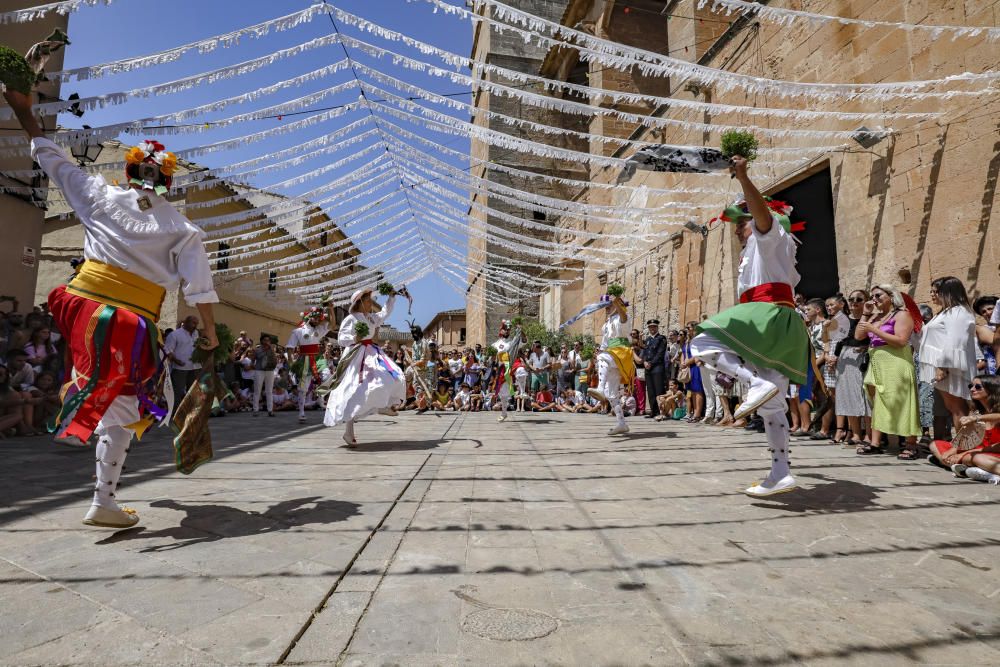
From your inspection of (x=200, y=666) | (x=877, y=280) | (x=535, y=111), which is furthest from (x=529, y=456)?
(x=535, y=111)

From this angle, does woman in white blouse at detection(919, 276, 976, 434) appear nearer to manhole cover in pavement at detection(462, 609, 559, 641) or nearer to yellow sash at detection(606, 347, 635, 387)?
yellow sash at detection(606, 347, 635, 387)

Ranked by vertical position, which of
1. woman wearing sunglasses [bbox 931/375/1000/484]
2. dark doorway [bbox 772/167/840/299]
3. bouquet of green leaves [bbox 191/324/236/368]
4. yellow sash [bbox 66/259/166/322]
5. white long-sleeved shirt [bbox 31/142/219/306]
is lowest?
woman wearing sunglasses [bbox 931/375/1000/484]

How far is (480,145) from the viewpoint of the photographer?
2861 cm

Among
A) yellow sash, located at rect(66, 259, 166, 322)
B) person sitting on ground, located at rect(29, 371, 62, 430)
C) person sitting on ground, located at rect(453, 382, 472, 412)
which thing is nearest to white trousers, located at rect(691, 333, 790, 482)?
yellow sash, located at rect(66, 259, 166, 322)

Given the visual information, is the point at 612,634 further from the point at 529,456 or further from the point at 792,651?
the point at 529,456

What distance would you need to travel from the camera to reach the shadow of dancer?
8.81 ft

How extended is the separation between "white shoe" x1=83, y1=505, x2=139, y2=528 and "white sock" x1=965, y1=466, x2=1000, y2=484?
5799 mm

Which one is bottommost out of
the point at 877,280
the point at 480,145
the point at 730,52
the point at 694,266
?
the point at 877,280

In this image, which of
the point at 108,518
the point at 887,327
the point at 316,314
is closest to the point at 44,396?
the point at 316,314

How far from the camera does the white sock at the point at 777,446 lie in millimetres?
3455

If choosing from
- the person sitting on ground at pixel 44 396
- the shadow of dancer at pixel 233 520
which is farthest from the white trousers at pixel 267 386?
the shadow of dancer at pixel 233 520

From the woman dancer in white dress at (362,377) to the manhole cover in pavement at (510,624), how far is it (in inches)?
181

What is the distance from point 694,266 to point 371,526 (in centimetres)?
1138

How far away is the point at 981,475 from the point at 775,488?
85.9 inches
